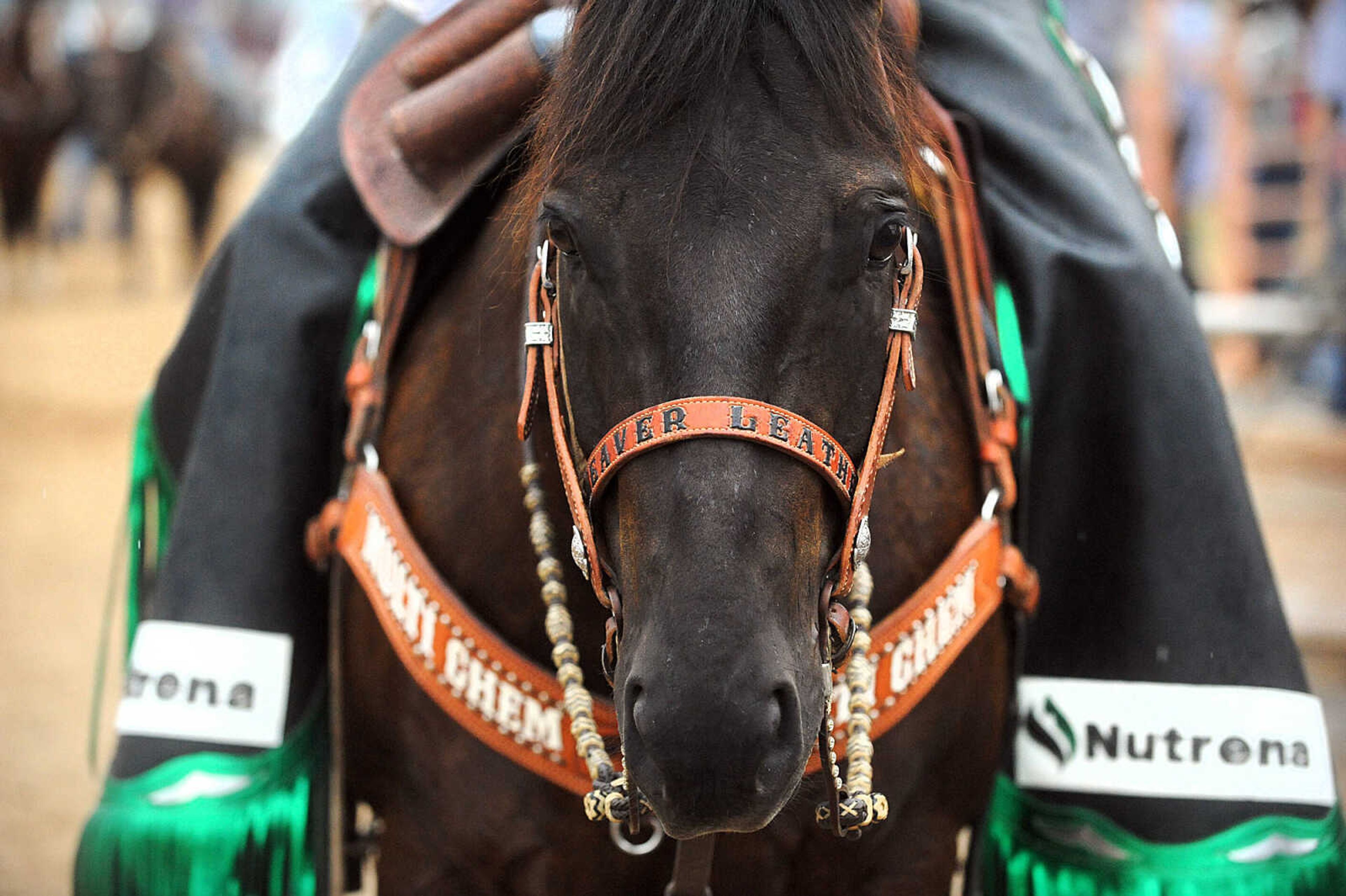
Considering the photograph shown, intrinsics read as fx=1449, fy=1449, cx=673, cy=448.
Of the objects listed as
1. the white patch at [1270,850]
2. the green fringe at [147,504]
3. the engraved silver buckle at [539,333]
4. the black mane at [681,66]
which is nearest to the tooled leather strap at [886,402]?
the black mane at [681,66]

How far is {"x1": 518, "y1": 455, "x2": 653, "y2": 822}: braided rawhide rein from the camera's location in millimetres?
1706

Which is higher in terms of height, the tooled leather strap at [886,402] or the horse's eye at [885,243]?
the horse's eye at [885,243]

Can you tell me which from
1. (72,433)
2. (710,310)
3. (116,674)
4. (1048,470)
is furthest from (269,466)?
(72,433)

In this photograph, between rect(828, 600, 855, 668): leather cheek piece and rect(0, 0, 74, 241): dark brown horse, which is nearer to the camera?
rect(828, 600, 855, 668): leather cheek piece

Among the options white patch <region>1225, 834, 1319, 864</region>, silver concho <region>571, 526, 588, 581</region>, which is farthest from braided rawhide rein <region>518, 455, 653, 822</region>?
white patch <region>1225, 834, 1319, 864</region>

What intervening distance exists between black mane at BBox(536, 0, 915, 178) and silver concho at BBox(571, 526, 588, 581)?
Answer: 1.28 ft

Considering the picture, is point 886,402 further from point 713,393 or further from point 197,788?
point 197,788

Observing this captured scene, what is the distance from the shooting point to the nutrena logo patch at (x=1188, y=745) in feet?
6.81

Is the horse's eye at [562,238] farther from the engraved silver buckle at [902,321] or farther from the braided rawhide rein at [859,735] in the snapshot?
the braided rawhide rein at [859,735]

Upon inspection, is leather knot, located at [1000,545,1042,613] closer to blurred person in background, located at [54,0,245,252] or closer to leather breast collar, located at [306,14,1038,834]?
leather breast collar, located at [306,14,1038,834]

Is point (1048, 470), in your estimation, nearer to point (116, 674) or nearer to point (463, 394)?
point (463, 394)

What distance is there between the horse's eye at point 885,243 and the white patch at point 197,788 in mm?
1207

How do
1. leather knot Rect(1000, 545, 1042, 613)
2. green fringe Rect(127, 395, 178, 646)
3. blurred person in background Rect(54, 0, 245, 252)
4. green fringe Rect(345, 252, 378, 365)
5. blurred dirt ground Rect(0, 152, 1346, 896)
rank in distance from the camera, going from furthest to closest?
blurred person in background Rect(54, 0, 245, 252), blurred dirt ground Rect(0, 152, 1346, 896), green fringe Rect(127, 395, 178, 646), green fringe Rect(345, 252, 378, 365), leather knot Rect(1000, 545, 1042, 613)

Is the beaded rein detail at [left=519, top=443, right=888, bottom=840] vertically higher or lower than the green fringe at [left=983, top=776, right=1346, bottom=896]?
higher
